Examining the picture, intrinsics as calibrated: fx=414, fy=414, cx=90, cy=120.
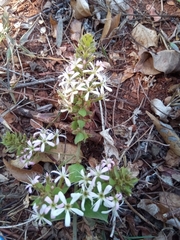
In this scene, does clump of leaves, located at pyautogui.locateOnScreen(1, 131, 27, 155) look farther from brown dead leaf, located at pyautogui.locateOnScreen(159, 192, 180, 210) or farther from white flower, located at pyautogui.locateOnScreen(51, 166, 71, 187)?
brown dead leaf, located at pyautogui.locateOnScreen(159, 192, 180, 210)

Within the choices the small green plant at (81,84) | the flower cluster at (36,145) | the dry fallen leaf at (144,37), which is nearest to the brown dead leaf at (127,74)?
the dry fallen leaf at (144,37)

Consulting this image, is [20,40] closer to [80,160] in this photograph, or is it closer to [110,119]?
[110,119]

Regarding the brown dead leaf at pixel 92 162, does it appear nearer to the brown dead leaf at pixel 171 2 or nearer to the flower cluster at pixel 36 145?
the flower cluster at pixel 36 145

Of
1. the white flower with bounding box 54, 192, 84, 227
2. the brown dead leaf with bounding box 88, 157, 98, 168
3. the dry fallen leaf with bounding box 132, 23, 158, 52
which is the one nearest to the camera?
the white flower with bounding box 54, 192, 84, 227

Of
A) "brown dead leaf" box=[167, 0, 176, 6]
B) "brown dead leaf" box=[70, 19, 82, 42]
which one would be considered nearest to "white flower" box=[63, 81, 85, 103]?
"brown dead leaf" box=[70, 19, 82, 42]

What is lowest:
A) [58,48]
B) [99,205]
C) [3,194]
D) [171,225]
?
[171,225]

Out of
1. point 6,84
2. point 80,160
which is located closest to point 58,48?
point 6,84

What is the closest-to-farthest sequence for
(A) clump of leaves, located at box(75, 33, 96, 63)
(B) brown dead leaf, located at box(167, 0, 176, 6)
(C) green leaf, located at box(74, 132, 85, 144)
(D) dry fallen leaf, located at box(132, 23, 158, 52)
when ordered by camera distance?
(A) clump of leaves, located at box(75, 33, 96, 63)
(C) green leaf, located at box(74, 132, 85, 144)
(D) dry fallen leaf, located at box(132, 23, 158, 52)
(B) brown dead leaf, located at box(167, 0, 176, 6)
